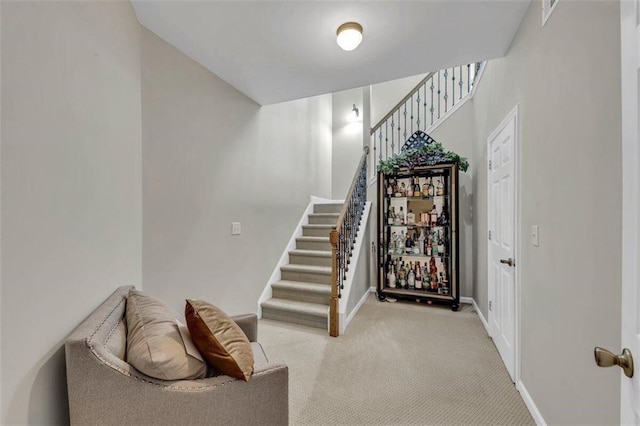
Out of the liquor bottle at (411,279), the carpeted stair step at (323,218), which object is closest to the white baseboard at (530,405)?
the liquor bottle at (411,279)

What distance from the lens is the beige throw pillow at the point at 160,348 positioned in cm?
101

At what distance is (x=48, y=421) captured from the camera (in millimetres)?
1004

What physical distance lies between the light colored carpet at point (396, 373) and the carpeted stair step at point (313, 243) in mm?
1095

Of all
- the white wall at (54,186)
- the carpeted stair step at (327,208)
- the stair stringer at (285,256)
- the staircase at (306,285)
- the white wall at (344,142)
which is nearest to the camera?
the white wall at (54,186)

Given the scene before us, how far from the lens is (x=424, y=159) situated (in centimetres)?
368

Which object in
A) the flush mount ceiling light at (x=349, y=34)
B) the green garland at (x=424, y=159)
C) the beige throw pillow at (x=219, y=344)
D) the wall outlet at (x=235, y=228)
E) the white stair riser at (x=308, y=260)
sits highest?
the flush mount ceiling light at (x=349, y=34)

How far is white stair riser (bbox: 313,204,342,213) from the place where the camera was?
4684mm

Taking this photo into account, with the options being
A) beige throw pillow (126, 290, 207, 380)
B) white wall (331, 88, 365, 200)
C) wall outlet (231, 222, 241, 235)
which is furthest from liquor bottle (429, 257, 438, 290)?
beige throw pillow (126, 290, 207, 380)

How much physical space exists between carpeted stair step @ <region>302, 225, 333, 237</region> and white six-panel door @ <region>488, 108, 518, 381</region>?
2.13 metres

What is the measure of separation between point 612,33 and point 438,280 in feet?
10.5

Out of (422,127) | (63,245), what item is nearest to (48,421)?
(63,245)

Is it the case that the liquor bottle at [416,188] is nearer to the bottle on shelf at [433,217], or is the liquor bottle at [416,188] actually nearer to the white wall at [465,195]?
the bottle on shelf at [433,217]

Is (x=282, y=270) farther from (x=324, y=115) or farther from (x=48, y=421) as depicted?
(x=324, y=115)

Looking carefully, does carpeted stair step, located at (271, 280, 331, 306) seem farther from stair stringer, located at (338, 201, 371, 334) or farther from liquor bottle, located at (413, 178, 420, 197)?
liquor bottle, located at (413, 178, 420, 197)
